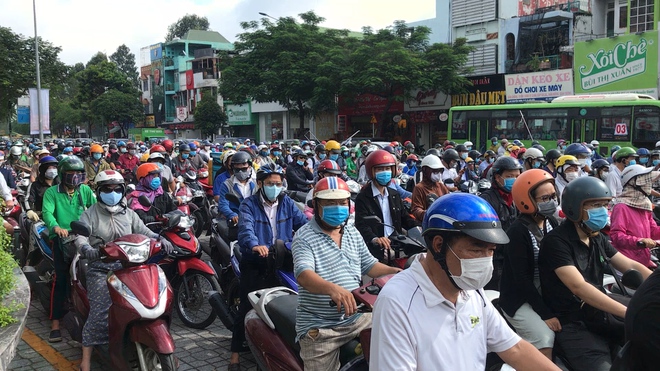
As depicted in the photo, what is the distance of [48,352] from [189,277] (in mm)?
1389

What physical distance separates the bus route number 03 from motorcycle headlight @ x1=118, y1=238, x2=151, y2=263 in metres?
17.8

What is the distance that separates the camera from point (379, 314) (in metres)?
2.10

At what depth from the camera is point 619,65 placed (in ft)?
85.0

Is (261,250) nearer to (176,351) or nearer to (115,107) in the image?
(176,351)

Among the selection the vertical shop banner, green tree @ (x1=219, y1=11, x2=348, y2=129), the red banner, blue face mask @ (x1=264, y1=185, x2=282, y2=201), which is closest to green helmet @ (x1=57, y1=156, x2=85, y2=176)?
blue face mask @ (x1=264, y1=185, x2=282, y2=201)

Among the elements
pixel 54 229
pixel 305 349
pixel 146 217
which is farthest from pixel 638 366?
pixel 146 217

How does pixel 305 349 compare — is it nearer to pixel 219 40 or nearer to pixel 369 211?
pixel 369 211

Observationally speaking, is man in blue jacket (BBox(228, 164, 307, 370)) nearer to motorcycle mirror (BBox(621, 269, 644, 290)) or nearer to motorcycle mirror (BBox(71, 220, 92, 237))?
motorcycle mirror (BBox(71, 220, 92, 237))

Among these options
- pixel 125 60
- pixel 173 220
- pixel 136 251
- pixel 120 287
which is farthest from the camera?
pixel 125 60

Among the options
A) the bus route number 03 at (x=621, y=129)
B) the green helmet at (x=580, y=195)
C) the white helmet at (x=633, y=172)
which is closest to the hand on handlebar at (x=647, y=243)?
the white helmet at (x=633, y=172)

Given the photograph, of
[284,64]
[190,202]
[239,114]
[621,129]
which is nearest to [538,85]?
[621,129]

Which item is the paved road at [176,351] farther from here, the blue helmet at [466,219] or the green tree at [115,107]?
the green tree at [115,107]

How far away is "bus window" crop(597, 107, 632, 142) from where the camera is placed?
1867 cm

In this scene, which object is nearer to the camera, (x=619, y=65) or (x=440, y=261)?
(x=440, y=261)
